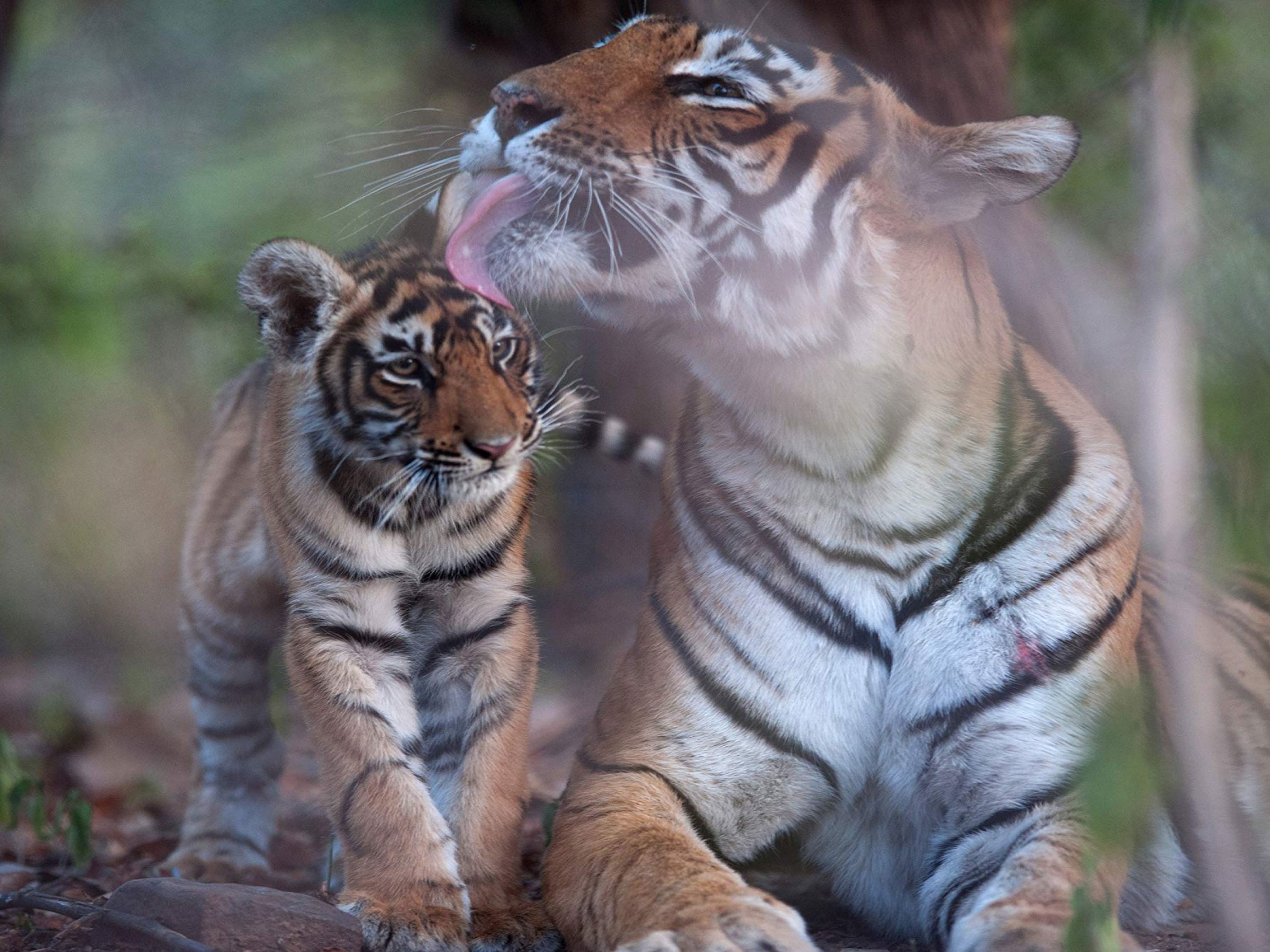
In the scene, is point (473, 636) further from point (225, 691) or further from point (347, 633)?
point (225, 691)

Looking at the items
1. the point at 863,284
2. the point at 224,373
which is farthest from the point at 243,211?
the point at 863,284

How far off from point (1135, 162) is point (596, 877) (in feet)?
4.42

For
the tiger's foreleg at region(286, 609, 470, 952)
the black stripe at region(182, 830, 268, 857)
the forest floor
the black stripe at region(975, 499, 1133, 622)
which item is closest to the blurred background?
the forest floor

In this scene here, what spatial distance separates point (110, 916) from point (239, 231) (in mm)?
4520

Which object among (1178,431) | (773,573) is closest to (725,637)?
(773,573)

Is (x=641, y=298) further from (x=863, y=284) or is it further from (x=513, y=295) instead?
(x=863, y=284)

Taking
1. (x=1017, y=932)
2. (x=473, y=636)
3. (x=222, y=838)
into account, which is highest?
(x=473, y=636)

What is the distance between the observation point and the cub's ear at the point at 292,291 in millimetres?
2414

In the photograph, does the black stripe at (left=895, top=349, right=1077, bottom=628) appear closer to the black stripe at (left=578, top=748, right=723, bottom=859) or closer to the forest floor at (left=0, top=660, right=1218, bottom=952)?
the black stripe at (left=578, top=748, right=723, bottom=859)

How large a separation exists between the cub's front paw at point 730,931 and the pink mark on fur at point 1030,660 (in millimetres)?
581

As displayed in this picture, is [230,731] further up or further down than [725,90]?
further down

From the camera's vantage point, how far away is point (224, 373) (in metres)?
5.50

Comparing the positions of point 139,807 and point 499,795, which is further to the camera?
point 139,807

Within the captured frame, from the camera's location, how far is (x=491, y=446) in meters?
2.28
